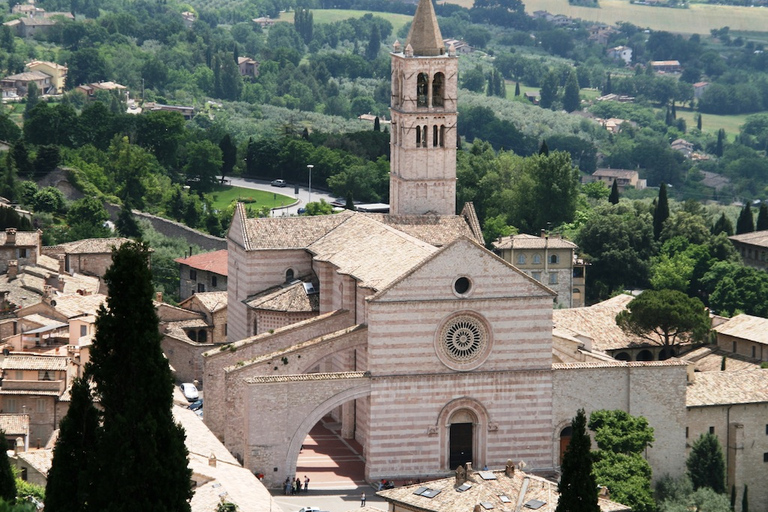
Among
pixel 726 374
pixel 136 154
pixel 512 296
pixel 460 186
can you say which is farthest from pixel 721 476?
pixel 136 154

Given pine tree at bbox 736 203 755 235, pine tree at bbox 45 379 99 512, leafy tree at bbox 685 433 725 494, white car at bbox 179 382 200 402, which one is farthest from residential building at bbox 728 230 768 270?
pine tree at bbox 45 379 99 512

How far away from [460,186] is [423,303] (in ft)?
137

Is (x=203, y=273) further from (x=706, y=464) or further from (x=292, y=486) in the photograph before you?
(x=706, y=464)

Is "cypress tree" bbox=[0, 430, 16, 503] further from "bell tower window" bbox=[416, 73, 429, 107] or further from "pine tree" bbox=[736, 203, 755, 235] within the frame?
"pine tree" bbox=[736, 203, 755, 235]

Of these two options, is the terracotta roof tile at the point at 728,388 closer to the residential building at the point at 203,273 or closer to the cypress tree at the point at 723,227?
the residential building at the point at 203,273

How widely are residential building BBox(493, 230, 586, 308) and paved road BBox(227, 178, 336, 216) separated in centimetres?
2098

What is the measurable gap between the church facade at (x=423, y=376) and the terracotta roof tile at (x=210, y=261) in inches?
784

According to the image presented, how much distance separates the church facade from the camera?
2734 inches

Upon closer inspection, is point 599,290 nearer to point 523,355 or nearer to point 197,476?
point 523,355

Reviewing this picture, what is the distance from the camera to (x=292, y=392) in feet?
227

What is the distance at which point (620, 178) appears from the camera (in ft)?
627

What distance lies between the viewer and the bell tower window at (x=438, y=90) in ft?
273

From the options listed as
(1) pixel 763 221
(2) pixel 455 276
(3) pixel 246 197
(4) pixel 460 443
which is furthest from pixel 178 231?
(2) pixel 455 276

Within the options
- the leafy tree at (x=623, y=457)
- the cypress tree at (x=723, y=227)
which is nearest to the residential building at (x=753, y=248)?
the cypress tree at (x=723, y=227)
